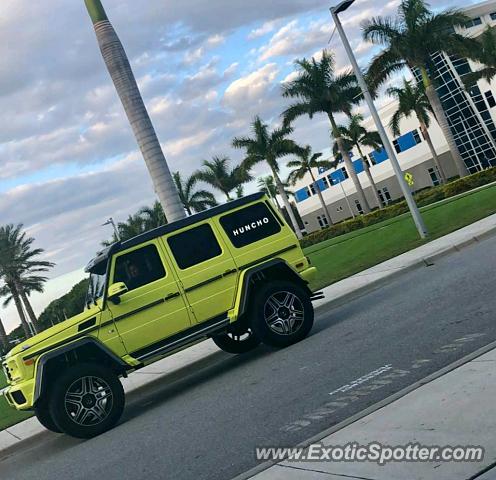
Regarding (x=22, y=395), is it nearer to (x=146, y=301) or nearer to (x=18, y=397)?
(x=18, y=397)

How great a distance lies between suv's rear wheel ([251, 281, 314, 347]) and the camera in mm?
9422

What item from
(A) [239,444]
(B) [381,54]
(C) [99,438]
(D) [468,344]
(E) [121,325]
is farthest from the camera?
(B) [381,54]

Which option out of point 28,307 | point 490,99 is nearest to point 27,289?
point 28,307

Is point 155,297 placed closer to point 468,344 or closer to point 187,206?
point 468,344

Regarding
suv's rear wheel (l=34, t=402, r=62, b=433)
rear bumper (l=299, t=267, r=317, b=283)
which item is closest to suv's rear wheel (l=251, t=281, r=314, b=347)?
rear bumper (l=299, t=267, r=317, b=283)

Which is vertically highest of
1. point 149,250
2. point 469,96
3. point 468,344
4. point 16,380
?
point 469,96

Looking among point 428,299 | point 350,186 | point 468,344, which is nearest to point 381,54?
point 428,299

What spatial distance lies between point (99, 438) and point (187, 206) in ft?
201

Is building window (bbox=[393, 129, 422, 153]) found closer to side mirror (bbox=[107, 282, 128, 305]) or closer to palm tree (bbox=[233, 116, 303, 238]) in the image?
palm tree (bbox=[233, 116, 303, 238])

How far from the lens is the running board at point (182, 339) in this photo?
28.8ft

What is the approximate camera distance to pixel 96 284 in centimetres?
905

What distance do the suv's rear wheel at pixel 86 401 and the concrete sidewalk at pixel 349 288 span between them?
1679 millimetres

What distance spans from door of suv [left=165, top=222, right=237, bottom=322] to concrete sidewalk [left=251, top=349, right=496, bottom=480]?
403 cm

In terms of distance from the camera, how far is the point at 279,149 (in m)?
60.2
